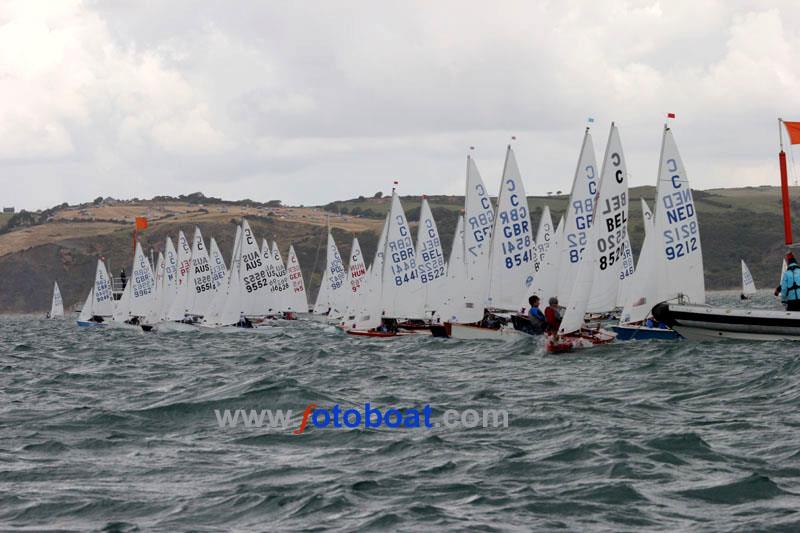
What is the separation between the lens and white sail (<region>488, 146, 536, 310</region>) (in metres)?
35.1

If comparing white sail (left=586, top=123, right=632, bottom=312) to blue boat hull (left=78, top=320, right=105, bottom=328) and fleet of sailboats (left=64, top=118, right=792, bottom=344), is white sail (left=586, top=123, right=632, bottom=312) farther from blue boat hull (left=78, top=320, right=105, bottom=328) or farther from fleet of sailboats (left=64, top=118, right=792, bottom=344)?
blue boat hull (left=78, top=320, right=105, bottom=328)

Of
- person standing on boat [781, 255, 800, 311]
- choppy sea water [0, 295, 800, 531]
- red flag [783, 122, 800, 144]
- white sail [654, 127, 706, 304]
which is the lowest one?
choppy sea water [0, 295, 800, 531]

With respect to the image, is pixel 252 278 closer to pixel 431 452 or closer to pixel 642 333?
pixel 642 333

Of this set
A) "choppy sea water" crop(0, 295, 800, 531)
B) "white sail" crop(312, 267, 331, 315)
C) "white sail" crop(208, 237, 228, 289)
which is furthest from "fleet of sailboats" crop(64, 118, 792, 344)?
"white sail" crop(312, 267, 331, 315)

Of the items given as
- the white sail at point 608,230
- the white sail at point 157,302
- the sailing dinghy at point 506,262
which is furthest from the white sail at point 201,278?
the white sail at point 608,230

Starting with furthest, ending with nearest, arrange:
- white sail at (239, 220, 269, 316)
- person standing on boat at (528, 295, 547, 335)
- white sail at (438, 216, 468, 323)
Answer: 1. white sail at (239, 220, 269, 316)
2. white sail at (438, 216, 468, 323)
3. person standing on boat at (528, 295, 547, 335)

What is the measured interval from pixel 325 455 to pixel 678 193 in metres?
16.7

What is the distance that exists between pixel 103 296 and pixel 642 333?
4803 centimetres

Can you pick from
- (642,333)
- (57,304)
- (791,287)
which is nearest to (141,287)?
(642,333)

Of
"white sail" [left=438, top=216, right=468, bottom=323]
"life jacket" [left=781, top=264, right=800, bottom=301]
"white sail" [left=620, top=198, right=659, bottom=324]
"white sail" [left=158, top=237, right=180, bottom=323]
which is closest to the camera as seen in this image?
"life jacket" [left=781, top=264, right=800, bottom=301]

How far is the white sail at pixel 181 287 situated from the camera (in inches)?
2215

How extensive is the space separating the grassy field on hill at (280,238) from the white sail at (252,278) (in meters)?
75.2

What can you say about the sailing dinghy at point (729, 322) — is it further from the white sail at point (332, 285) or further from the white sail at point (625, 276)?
the white sail at point (332, 285)

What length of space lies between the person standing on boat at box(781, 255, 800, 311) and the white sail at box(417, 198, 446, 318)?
13.8 metres
